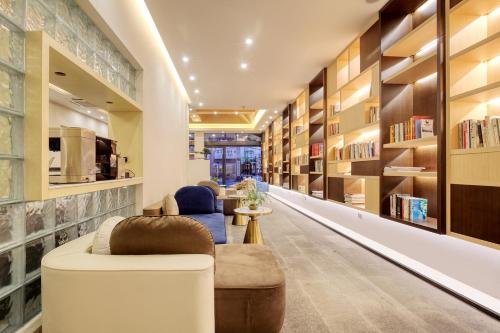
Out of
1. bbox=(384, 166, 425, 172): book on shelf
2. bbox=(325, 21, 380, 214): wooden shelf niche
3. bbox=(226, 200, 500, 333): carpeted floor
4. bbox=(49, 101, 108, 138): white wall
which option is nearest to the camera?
bbox=(226, 200, 500, 333): carpeted floor

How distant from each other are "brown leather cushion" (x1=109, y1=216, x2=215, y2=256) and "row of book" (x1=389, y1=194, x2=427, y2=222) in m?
2.74

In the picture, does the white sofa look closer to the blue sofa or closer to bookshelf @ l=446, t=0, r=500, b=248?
bookshelf @ l=446, t=0, r=500, b=248

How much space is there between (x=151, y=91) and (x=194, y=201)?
5.93 ft

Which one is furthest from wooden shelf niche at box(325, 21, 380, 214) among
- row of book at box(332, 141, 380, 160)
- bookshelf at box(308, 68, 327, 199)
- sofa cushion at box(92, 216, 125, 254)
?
sofa cushion at box(92, 216, 125, 254)

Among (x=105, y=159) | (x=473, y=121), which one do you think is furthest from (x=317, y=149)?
(x=105, y=159)

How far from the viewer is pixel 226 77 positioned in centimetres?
646

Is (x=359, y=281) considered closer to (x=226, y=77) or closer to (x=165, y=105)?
(x=165, y=105)

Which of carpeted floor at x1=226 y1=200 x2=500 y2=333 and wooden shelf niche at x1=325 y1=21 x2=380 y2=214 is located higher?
wooden shelf niche at x1=325 y1=21 x2=380 y2=214

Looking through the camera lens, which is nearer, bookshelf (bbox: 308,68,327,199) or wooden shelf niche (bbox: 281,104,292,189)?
bookshelf (bbox: 308,68,327,199)

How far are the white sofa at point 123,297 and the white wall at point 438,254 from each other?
7.79 feet

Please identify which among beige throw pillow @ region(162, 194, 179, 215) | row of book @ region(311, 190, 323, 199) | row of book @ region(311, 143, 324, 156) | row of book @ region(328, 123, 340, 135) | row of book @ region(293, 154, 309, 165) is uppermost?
row of book @ region(328, 123, 340, 135)

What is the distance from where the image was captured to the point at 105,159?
8.11ft

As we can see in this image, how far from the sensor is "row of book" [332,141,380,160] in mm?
4051

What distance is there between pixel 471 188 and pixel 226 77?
17.3 ft
